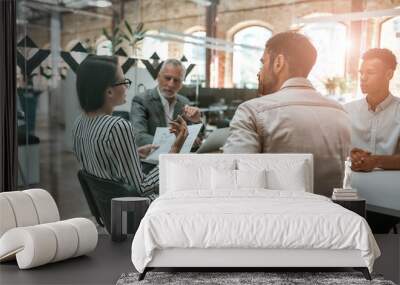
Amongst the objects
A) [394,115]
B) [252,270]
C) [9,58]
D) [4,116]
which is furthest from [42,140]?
[394,115]

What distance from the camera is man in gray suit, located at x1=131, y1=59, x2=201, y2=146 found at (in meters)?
6.34

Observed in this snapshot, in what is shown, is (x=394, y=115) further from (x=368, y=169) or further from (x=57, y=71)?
(x=57, y=71)

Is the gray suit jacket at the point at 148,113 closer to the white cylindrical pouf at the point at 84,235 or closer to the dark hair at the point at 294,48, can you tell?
the dark hair at the point at 294,48

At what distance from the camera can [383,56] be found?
5.96m

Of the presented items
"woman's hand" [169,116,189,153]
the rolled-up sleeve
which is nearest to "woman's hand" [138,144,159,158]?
"woman's hand" [169,116,189,153]

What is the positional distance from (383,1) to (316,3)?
0.65 meters

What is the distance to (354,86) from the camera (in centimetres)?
604

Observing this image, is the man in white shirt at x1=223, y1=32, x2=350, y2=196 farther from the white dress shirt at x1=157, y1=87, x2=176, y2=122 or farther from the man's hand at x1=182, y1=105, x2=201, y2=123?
the white dress shirt at x1=157, y1=87, x2=176, y2=122

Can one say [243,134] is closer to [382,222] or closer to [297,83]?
[297,83]

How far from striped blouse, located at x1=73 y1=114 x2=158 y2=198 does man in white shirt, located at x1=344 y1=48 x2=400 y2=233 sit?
2.13 meters

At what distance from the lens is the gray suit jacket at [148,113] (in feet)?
20.8

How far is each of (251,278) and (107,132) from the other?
9.05 ft

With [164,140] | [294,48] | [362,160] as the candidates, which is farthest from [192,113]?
[362,160]

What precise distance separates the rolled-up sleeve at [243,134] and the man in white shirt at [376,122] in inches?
38.5
